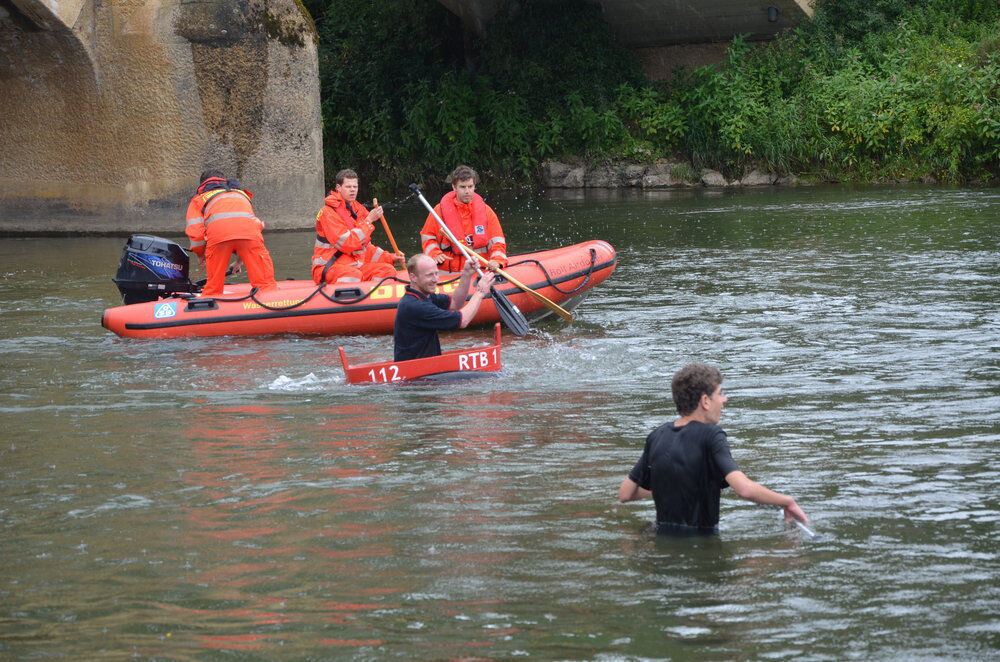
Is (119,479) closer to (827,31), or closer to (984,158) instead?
(984,158)

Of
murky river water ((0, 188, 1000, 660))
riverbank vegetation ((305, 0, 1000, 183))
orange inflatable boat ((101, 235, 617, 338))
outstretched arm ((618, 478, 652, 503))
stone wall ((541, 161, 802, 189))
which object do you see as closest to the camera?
murky river water ((0, 188, 1000, 660))

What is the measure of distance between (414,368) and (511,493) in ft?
8.13

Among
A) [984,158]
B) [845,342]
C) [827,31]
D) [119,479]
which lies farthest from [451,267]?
[827,31]

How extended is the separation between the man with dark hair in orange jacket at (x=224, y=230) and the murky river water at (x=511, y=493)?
664 mm

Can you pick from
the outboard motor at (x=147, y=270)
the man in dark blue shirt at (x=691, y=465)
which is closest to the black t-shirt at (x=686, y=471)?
the man in dark blue shirt at (x=691, y=465)

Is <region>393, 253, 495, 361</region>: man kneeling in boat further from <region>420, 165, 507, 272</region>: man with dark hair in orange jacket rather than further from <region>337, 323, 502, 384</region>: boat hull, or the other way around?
<region>420, 165, 507, 272</region>: man with dark hair in orange jacket

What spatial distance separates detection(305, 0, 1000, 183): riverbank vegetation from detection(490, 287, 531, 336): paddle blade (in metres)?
12.2

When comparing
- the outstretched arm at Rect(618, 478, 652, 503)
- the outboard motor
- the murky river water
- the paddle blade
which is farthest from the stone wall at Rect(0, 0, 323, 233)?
the outstretched arm at Rect(618, 478, 652, 503)

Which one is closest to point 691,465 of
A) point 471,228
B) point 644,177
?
point 471,228

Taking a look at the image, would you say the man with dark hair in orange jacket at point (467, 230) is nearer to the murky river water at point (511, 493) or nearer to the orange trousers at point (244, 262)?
the murky river water at point (511, 493)

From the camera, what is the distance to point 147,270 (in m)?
10.2

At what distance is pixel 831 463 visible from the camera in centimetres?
552

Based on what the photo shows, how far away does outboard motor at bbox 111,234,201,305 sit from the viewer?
1019 centimetres

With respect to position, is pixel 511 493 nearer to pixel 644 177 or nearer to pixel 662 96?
pixel 644 177
